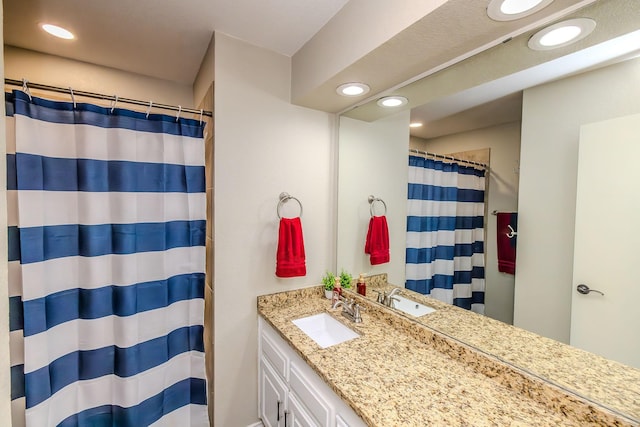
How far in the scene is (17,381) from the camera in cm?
126

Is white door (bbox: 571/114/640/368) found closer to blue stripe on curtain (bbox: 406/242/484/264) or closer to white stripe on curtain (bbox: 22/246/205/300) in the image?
blue stripe on curtain (bbox: 406/242/484/264)

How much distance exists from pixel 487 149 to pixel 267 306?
58.0 inches

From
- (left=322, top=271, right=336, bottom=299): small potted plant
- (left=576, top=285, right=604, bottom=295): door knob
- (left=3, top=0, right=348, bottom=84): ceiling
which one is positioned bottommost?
(left=322, top=271, right=336, bottom=299): small potted plant

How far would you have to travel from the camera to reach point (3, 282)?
0.75 m

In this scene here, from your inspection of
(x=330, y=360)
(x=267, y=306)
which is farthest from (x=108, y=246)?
(x=330, y=360)

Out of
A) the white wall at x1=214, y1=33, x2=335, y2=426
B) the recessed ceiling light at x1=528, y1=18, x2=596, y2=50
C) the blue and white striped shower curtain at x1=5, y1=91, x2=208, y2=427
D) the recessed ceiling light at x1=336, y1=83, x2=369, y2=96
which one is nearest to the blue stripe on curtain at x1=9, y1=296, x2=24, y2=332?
the blue and white striped shower curtain at x1=5, y1=91, x2=208, y2=427

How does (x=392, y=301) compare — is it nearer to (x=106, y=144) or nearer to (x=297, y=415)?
(x=297, y=415)

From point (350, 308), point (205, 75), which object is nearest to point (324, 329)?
point (350, 308)

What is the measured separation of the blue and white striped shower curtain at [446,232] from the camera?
46.9 inches

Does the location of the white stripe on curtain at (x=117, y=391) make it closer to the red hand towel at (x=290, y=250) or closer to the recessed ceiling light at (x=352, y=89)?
the red hand towel at (x=290, y=250)

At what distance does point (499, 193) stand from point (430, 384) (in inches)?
31.1

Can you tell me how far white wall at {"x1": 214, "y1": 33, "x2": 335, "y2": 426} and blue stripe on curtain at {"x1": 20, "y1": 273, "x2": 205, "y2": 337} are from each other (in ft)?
0.66

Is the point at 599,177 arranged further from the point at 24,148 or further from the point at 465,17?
the point at 24,148

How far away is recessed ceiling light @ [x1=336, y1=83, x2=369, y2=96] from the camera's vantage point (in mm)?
1450
